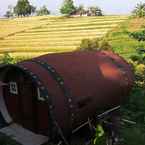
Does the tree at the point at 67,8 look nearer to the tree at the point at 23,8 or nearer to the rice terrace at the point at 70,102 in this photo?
the tree at the point at 23,8

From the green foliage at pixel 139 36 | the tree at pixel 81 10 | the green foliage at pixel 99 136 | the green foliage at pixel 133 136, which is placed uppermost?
the tree at pixel 81 10

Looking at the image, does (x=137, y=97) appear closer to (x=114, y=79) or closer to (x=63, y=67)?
(x=114, y=79)

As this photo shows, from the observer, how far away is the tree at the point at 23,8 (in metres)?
58.4

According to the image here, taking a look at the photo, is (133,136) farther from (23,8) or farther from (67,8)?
(23,8)

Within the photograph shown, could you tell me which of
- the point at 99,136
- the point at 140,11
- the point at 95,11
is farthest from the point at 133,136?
the point at 95,11

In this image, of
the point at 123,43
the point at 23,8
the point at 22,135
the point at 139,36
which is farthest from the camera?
the point at 23,8

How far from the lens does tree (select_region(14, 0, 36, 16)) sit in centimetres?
5838

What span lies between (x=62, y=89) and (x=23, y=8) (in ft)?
173

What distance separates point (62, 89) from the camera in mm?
7270

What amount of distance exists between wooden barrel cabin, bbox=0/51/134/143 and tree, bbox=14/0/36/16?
50.4 meters

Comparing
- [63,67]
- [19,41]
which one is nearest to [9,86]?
[63,67]

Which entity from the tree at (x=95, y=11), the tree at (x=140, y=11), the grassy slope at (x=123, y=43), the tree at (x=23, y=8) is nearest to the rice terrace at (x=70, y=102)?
the grassy slope at (x=123, y=43)

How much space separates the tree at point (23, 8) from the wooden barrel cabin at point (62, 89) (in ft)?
165

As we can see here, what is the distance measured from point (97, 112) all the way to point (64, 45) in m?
14.5
